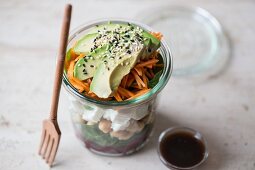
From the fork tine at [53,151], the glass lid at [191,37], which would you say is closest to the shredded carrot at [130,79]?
the fork tine at [53,151]

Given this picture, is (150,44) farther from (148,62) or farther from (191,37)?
(191,37)

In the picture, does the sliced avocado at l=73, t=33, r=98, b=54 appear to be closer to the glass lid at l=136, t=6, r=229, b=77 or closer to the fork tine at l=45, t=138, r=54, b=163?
the fork tine at l=45, t=138, r=54, b=163

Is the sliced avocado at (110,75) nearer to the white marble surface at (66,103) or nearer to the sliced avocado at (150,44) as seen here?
the sliced avocado at (150,44)

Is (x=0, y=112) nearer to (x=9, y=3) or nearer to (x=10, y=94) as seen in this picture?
(x=10, y=94)

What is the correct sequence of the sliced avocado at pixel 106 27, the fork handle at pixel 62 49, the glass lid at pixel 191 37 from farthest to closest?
the glass lid at pixel 191 37 → the sliced avocado at pixel 106 27 → the fork handle at pixel 62 49

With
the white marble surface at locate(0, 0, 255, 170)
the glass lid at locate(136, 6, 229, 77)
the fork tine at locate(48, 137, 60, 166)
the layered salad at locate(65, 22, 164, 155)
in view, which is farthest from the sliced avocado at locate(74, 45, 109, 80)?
the glass lid at locate(136, 6, 229, 77)

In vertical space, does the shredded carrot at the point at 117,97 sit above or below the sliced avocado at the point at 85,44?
below

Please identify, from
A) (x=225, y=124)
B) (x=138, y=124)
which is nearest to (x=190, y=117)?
(x=225, y=124)
